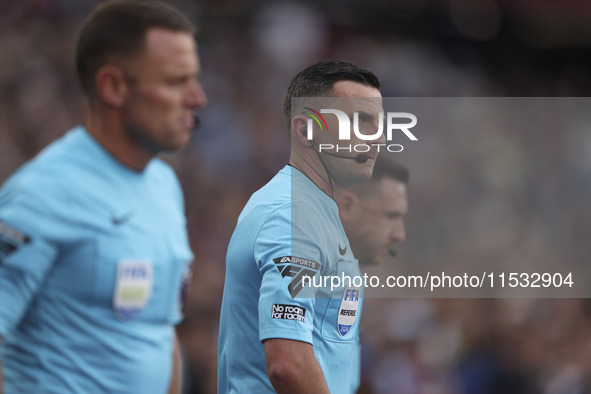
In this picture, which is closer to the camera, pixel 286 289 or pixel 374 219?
pixel 286 289

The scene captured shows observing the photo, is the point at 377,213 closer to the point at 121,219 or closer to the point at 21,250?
the point at 121,219

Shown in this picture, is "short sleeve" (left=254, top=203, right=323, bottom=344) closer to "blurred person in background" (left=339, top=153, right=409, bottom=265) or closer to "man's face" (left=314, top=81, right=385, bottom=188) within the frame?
"man's face" (left=314, top=81, right=385, bottom=188)

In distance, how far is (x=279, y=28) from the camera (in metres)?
8.82

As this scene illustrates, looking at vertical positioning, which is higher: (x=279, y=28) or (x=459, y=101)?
(x=279, y=28)

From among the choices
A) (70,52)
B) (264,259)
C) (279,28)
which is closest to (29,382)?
(264,259)

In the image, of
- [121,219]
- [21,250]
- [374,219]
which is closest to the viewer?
[21,250]

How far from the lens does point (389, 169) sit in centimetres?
375

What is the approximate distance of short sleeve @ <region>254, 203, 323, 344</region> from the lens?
2275 mm

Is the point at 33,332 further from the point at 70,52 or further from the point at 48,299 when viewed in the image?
the point at 70,52

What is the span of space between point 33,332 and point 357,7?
25.2 feet

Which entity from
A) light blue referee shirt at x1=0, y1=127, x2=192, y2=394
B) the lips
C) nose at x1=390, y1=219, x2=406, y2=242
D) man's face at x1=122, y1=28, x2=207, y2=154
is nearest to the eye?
man's face at x1=122, y1=28, x2=207, y2=154

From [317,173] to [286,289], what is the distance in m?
0.56

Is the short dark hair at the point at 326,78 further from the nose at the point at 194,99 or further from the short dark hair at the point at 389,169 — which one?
the short dark hair at the point at 389,169

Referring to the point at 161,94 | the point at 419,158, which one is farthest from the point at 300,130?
the point at 419,158
